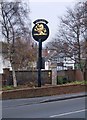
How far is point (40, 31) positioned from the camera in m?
31.7

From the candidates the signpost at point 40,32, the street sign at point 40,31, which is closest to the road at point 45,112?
the signpost at point 40,32

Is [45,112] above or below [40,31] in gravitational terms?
below

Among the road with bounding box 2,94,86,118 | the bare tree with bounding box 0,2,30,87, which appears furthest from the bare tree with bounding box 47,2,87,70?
the road with bounding box 2,94,86,118

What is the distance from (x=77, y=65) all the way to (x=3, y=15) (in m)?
14.8

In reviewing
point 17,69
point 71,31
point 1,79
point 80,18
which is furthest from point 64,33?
point 1,79

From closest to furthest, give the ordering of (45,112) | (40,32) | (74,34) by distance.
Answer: (45,112), (40,32), (74,34)

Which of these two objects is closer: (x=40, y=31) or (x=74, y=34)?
(x=40, y=31)

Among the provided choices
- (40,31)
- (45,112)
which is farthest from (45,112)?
(40,31)

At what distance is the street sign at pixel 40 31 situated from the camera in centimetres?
3112

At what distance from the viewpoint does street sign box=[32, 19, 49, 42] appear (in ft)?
102

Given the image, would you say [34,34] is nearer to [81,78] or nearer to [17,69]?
[17,69]

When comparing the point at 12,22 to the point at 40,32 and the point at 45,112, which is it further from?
the point at 45,112

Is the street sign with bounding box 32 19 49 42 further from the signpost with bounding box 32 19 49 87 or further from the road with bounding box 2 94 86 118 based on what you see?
the road with bounding box 2 94 86 118

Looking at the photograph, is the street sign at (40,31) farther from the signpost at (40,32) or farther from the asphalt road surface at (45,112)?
the asphalt road surface at (45,112)
